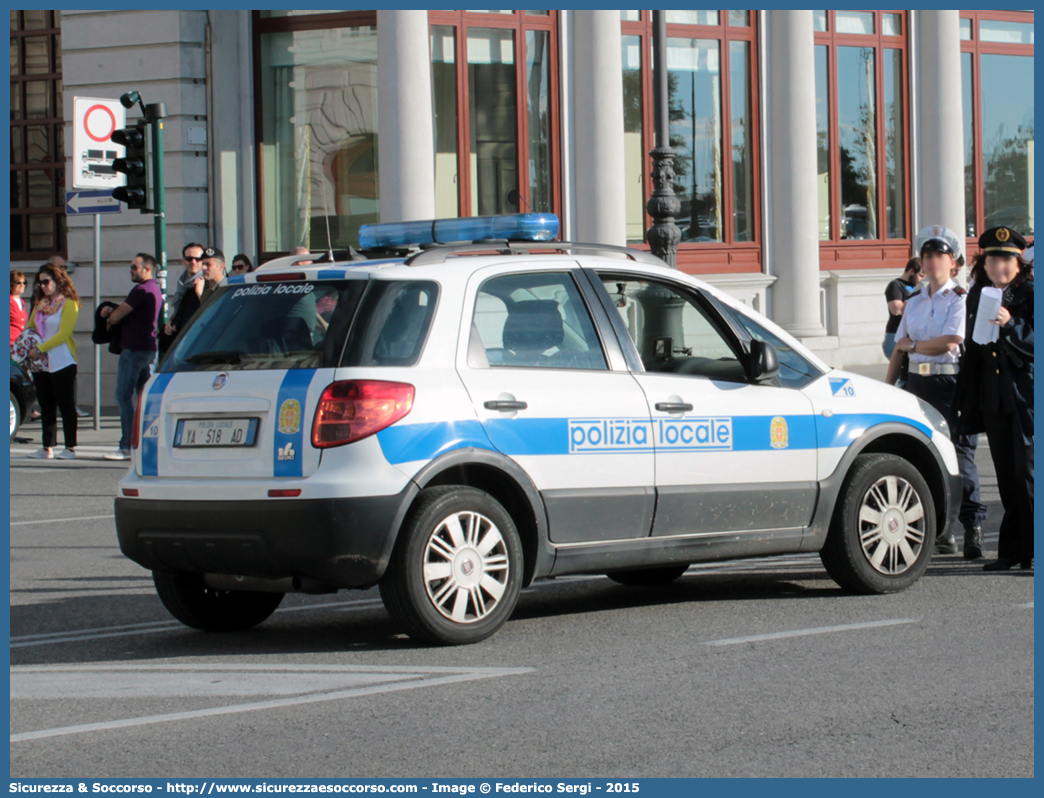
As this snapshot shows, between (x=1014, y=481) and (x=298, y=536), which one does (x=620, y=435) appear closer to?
(x=298, y=536)

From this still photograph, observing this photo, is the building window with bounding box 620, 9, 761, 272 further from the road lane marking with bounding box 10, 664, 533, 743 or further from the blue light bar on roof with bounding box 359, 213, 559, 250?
the road lane marking with bounding box 10, 664, 533, 743

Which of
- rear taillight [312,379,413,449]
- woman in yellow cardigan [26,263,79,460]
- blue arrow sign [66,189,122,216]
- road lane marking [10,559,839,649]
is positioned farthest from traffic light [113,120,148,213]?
rear taillight [312,379,413,449]

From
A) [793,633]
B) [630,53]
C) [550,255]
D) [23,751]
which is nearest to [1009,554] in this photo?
[793,633]

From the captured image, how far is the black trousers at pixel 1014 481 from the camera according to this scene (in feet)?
26.8

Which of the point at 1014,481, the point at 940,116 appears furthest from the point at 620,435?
the point at 940,116

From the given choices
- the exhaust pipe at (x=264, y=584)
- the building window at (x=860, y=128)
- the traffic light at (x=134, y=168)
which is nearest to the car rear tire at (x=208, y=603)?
the exhaust pipe at (x=264, y=584)

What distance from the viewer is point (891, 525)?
25.1 ft

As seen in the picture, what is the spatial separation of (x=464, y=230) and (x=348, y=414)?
4.86ft

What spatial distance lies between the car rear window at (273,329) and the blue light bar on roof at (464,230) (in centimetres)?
73

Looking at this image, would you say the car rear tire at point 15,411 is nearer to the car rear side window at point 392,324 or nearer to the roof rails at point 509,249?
the roof rails at point 509,249

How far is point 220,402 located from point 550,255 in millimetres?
1641

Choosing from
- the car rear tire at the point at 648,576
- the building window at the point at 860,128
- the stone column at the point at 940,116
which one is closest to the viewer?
the car rear tire at the point at 648,576

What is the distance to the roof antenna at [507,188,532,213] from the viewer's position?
21844 mm

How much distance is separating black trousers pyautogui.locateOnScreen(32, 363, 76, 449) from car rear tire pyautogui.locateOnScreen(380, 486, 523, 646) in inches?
395
